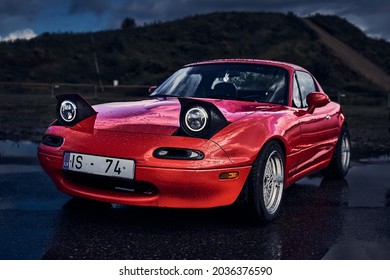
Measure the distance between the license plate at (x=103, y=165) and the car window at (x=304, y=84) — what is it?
2.29 meters

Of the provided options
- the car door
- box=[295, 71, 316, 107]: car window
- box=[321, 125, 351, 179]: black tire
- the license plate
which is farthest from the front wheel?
box=[321, 125, 351, 179]: black tire

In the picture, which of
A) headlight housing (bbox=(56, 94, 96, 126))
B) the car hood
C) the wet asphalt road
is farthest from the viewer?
headlight housing (bbox=(56, 94, 96, 126))

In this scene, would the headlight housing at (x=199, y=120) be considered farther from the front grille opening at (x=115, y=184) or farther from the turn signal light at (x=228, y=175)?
the front grille opening at (x=115, y=184)

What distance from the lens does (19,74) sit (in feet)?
144

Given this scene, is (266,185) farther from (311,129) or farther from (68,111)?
(68,111)

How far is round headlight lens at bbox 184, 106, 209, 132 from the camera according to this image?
380cm

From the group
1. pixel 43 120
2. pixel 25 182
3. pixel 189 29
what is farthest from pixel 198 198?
pixel 189 29

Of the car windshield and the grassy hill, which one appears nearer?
the car windshield

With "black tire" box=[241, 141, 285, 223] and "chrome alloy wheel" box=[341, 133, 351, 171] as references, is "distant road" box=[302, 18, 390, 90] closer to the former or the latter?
"chrome alloy wheel" box=[341, 133, 351, 171]

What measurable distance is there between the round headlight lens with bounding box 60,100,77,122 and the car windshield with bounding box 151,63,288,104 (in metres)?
1.20

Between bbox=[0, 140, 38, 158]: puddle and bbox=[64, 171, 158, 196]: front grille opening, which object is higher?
bbox=[64, 171, 158, 196]: front grille opening

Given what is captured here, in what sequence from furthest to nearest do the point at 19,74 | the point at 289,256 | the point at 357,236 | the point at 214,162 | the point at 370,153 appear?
the point at 19,74 < the point at 370,153 < the point at 357,236 < the point at 214,162 < the point at 289,256

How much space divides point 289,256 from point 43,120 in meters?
10.7
